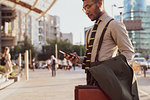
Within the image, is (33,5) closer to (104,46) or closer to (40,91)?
(40,91)

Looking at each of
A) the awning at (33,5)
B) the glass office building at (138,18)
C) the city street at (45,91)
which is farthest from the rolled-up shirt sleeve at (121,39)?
the glass office building at (138,18)

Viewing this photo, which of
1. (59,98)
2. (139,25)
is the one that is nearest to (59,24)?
(139,25)

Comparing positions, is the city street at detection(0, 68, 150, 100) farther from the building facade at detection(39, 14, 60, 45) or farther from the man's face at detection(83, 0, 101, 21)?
the building facade at detection(39, 14, 60, 45)

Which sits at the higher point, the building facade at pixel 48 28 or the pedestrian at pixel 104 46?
the building facade at pixel 48 28

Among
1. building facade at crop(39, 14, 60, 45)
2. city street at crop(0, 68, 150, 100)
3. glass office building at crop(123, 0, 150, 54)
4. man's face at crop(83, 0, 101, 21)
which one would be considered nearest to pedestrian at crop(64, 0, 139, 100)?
man's face at crop(83, 0, 101, 21)

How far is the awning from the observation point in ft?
41.8

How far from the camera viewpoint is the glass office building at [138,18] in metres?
132

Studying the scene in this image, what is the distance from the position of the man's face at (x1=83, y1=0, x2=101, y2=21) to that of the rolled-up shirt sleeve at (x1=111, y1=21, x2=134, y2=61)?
213mm

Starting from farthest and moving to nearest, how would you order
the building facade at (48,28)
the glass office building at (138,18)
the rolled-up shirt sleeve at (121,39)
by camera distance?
the glass office building at (138,18) → the building facade at (48,28) → the rolled-up shirt sleeve at (121,39)

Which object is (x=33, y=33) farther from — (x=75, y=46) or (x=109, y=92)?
(x=109, y=92)

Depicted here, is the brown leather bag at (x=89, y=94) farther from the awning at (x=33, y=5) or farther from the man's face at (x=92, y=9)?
the awning at (x=33, y=5)

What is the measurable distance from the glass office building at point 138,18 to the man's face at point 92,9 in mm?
129808

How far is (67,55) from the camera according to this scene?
319 cm

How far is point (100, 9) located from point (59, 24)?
124716 millimetres
